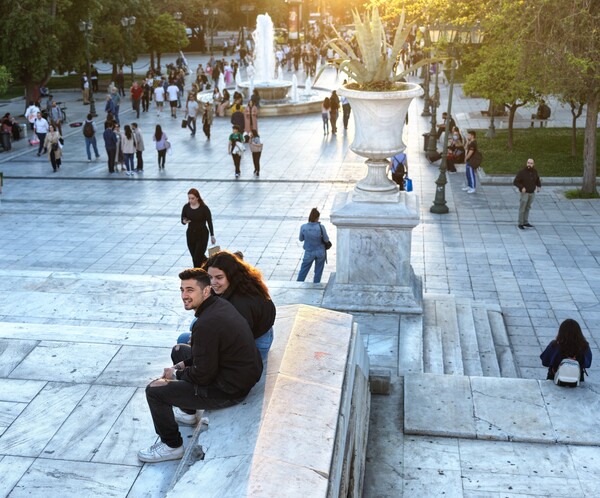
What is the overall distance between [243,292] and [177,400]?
1.01 meters

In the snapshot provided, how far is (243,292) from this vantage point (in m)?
6.22

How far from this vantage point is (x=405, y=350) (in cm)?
920

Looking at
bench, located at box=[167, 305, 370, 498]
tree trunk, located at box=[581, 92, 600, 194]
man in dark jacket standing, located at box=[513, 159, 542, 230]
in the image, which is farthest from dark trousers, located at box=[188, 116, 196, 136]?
bench, located at box=[167, 305, 370, 498]

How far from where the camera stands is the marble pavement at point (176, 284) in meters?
6.16

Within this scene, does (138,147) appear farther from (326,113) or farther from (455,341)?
(455,341)

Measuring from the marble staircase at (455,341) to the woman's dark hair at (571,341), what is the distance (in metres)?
1.50

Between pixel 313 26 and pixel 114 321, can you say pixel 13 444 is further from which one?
pixel 313 26

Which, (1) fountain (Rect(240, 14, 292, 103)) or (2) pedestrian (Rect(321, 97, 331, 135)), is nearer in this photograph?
(2) pedestrian (Rect(321, 97, 331, 135))

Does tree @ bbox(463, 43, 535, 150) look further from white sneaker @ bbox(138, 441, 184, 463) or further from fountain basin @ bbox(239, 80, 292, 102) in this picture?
white sneaker @ bbox(138, 441, 184, 463)

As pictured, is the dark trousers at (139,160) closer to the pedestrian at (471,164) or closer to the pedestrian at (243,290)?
the pedestrian at (471,164)

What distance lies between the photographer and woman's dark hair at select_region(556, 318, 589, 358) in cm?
788

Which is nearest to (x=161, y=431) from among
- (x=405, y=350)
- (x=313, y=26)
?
(x=405, y=350)

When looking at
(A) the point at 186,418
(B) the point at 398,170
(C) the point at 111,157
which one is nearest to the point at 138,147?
(C) the point at 111,157

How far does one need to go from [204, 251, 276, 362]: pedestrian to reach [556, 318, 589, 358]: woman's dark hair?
125 inches
